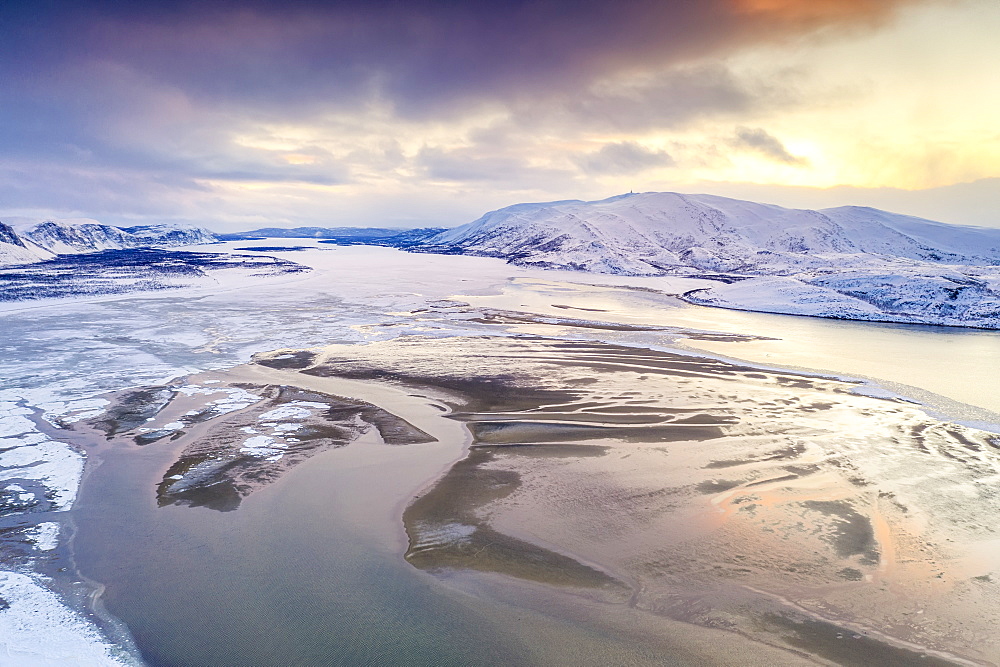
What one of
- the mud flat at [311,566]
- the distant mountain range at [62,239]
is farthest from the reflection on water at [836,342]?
the distant mountain range at [62,239]

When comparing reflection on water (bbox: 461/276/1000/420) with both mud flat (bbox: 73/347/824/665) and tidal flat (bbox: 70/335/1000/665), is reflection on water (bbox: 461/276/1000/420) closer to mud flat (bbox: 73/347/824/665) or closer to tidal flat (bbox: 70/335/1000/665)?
tidal flat (bbox: 70/335/1000/665)

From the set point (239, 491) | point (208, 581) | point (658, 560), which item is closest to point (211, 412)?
point (239, 491)

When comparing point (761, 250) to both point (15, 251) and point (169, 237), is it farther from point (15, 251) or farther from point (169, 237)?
point (169, 237)

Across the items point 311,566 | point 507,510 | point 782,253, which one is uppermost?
point 782,253

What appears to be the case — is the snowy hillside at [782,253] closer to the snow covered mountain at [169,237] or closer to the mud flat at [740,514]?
the mud flat at [740,514]

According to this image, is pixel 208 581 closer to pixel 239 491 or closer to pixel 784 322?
pixel 239 491

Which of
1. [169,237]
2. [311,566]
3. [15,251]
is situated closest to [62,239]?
[15,251]
